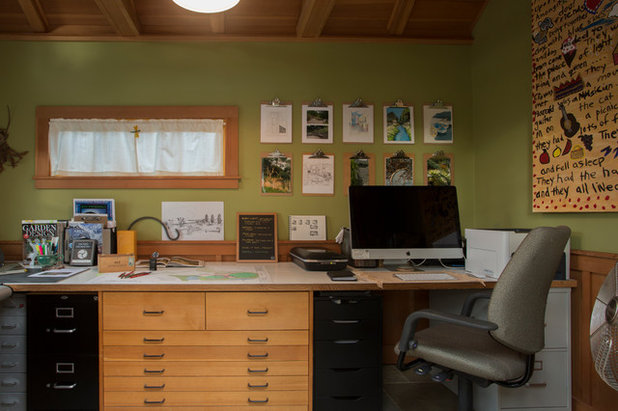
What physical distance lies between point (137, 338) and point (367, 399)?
1279 millimetres

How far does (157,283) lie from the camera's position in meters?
1.96

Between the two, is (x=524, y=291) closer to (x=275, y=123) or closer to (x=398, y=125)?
(x=398, y=125)

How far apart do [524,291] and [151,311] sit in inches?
69.7

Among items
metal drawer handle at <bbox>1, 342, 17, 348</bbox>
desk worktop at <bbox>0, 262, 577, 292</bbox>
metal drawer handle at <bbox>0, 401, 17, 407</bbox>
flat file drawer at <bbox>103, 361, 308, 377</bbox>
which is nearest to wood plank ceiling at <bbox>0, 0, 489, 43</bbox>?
desk worktop at <bbox>0, 262, 577, 292</bbox>

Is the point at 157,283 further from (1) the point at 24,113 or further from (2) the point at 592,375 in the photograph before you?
(2) the point at 592,375

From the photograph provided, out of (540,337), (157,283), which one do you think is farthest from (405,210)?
(157,283)

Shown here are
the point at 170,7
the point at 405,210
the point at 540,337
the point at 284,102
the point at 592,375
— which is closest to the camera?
the point at 540,337

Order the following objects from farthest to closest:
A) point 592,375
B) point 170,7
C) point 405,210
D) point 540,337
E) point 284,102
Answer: point 284,102 < point 170,7 < point 405,210 < point 592,375 < point 540,337

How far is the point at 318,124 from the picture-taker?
110 inches

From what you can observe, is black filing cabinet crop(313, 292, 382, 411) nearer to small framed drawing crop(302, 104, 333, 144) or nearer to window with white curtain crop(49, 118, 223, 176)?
small framed drawing crop(302, 104, 333, 144)

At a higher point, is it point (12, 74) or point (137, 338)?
point (12, 74)

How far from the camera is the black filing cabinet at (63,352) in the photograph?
196cm

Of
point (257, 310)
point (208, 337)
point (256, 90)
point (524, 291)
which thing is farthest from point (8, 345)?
point (524, 291)

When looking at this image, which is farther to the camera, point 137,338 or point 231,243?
point 231,243
